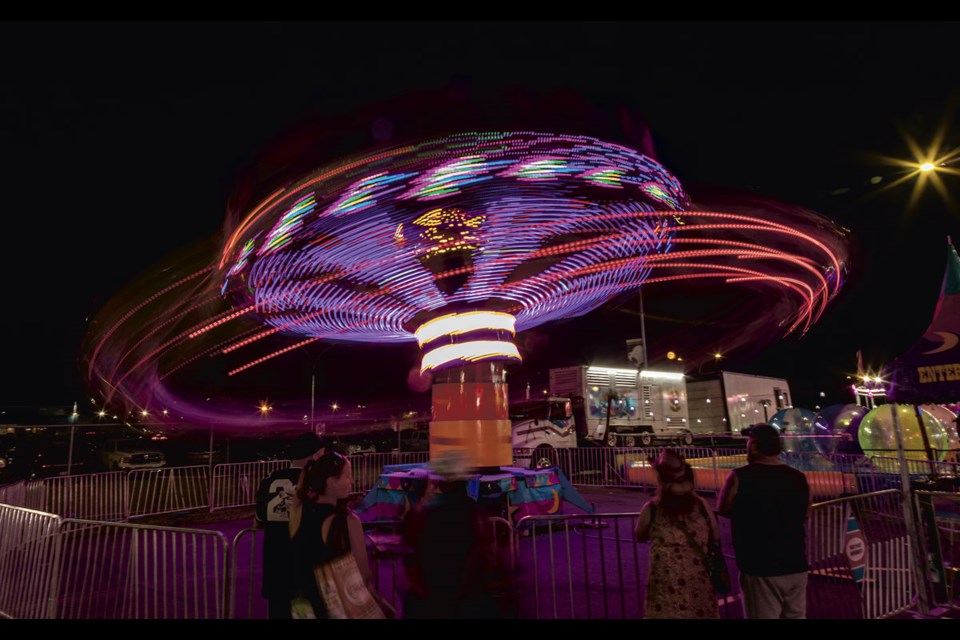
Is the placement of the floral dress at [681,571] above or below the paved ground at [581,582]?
above

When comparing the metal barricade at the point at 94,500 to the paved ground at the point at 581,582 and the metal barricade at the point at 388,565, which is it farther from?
the metal barricade at the point at 388,565

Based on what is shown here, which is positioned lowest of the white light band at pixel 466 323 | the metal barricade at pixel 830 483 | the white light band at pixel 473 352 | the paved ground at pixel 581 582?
the paved ground at pixel 581 582

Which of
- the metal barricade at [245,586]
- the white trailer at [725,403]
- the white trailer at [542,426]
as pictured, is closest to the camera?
the metal barricade at [245,586]

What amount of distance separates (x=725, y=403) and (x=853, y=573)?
2852 cm

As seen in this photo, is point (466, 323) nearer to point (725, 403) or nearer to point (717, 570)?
point (717, 570)

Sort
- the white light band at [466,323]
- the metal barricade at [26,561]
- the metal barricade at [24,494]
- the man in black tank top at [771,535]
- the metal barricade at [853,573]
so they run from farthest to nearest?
1. the white light band at [466,323]
2. the metal barricade at [24,494]
3. the metal barricade at [26,561]
4. the metal barricade at [853,573]
5. the man in black tank top at [771,535]

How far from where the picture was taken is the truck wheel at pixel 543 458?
754 inches

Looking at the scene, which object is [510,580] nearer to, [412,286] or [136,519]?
[412,286]

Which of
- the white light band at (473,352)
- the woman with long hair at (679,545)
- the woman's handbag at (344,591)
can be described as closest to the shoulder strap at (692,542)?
the woman with long hair at (679,545)

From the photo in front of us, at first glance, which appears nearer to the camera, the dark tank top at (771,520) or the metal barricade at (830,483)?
the dark tank top at (771,520)

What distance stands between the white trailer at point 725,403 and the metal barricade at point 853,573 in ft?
87.4

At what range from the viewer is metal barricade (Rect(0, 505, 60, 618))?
20.3ft

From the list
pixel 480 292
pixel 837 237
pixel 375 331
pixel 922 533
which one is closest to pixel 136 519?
pixel 375 331

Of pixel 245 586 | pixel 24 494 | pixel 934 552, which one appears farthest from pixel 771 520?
pixel 24 494
